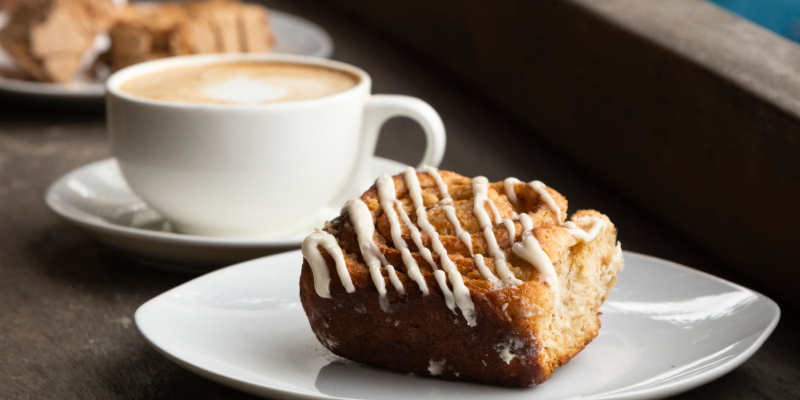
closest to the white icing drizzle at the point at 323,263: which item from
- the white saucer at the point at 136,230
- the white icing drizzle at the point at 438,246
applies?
the white icing drizzle at the point at 438,246

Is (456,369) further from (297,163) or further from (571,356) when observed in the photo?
(297,163)

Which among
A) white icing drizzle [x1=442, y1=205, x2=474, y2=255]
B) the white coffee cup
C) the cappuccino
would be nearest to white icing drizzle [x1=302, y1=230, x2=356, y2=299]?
white icing drizzle [x1=442, y1=205, x2=474, y2=255]

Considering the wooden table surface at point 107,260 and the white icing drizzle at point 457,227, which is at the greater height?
the white icing drizzle at point 457,227

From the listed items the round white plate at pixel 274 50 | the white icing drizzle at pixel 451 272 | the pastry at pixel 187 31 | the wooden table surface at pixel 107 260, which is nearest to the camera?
the white icing drizzle at pixel 451 272

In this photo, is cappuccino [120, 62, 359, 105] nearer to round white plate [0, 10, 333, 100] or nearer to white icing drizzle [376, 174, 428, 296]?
white icing drizzle [376, 174, 428, 296]

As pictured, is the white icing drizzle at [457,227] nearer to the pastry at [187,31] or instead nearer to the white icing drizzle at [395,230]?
the white icing drizzle at [395,230]

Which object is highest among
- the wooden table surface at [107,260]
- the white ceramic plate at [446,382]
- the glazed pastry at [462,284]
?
the glazed pastry at [462,284]

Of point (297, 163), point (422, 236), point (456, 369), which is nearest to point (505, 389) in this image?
point (456, 369)

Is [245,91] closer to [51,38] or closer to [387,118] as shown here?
[387,118]
